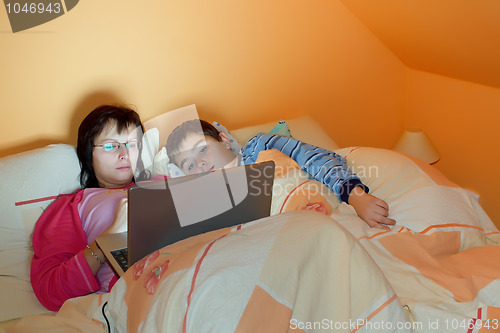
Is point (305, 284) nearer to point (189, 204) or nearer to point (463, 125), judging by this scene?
point (189, 204)

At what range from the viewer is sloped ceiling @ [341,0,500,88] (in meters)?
1.92

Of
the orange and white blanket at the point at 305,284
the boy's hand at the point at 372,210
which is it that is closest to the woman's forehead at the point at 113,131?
the orange and white blanket at the point at 305,284

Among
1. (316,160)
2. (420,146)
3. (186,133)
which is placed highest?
(186,133)

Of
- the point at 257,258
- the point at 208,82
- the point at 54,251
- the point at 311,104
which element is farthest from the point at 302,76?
the point at 257,258

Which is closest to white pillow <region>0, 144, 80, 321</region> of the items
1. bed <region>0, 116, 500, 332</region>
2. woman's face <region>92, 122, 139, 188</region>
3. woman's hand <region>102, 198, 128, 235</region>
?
bed <region>0, 116, 500, 332</region>

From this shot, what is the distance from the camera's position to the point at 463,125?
2480 millimetres

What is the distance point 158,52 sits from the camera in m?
1.98

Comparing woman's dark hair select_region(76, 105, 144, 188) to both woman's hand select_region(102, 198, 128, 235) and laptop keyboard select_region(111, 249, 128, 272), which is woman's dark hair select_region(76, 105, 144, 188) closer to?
woman's hand select_region(102, 198, 128, 235)

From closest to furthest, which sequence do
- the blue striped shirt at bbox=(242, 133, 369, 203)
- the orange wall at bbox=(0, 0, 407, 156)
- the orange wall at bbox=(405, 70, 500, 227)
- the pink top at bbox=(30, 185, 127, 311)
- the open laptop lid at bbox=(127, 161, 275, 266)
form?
1. the open laptop lid at bbox=(127, 161, 275, 266)
2. the pink top at bbox=(30, 185, 127, 311)
3. the blue striped shirt at bbox=(242, 133, 369, 203)
4. the orange wall at bbox=(0, 0, 407, 156)
5. the orange wall at bbox=(405, 70, 500, 227)

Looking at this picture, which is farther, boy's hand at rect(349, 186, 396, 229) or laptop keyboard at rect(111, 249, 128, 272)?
boy's hand at rect(349, 186, 396, 229)

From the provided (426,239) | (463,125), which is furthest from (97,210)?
(463,125)

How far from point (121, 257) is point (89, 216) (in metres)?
0.35

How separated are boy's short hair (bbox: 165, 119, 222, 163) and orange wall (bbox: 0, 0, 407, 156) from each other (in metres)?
0.26

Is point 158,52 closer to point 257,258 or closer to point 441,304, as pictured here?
point 257,258
